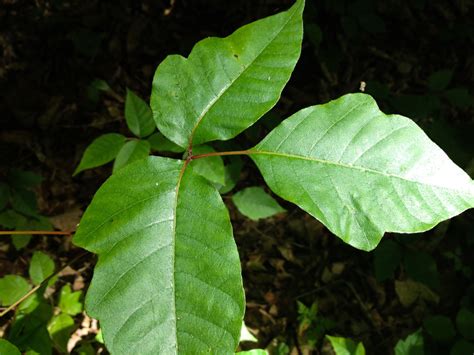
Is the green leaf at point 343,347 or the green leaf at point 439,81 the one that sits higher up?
the green leaf at point 439,81

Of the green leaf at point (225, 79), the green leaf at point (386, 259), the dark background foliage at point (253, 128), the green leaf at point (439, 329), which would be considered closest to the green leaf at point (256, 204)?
the dark background foliage at point (253, 128)

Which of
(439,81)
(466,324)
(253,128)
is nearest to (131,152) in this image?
(253,128)

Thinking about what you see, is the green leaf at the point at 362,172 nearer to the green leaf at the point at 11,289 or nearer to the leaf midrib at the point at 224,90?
the leaf midrib at the point at 224,90

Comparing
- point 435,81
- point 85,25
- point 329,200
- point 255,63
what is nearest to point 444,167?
point 329,200

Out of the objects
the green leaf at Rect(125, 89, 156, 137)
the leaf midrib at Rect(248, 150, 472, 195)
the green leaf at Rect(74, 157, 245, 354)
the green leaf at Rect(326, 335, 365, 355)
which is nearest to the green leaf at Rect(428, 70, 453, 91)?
the green leaf at Rect(326, 335, 365, 355)

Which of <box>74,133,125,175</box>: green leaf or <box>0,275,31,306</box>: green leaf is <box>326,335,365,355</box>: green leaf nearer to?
<box>74,133,125,175</box>: green leaf

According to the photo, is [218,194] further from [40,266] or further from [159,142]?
[40,266]
